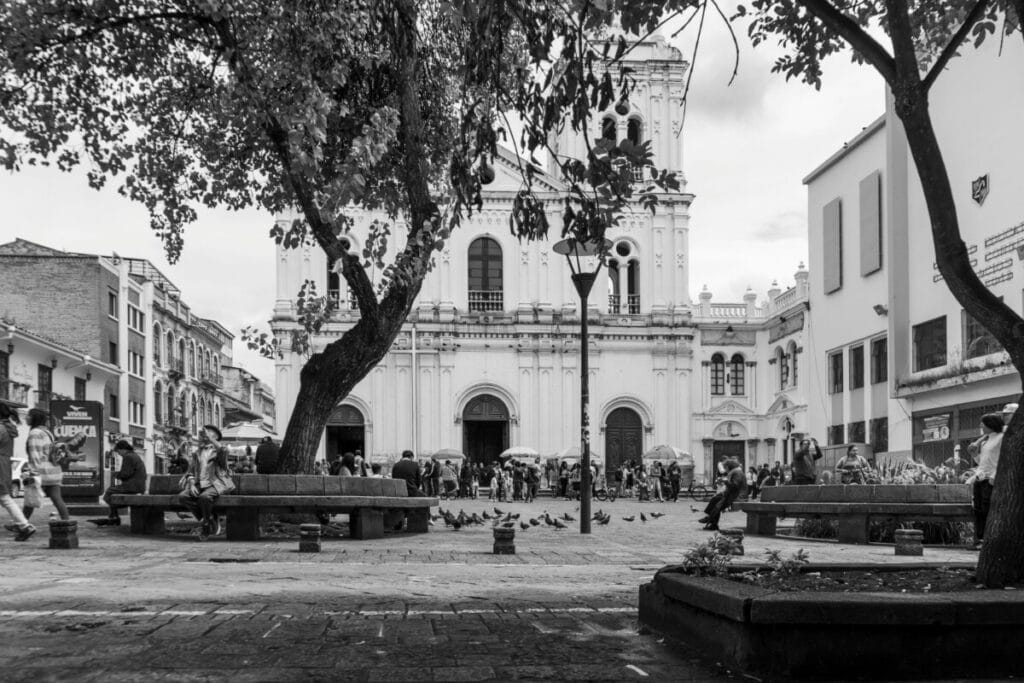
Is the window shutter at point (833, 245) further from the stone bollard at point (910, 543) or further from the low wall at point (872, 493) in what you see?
the stone bollard at point (910, 543)

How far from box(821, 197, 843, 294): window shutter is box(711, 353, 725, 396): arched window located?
11002 millimetres

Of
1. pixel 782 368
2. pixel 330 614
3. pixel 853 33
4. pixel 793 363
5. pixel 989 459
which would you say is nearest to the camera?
pixel 853 33

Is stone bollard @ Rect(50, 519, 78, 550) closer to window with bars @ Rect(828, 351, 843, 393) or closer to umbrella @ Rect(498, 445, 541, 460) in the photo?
window with bars @ Rect(828, 351, 843, 393)

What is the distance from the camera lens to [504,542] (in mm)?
12266

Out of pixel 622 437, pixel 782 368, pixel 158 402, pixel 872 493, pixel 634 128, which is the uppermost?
pixel 634 128

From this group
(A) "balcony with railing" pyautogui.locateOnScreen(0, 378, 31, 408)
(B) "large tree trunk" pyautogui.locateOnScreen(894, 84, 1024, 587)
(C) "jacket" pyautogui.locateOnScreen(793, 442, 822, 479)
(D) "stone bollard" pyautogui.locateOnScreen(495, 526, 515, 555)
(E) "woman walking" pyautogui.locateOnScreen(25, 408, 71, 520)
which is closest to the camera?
(B) "large tree trunk" pyautogui.locateOnScreen(894, 84, 1024, 587)

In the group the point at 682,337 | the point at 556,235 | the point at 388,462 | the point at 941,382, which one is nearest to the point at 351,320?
the point at 388,462

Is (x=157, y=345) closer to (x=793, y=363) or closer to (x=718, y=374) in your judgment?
(x=718, y=374)

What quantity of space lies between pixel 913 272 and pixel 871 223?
9.33 ft

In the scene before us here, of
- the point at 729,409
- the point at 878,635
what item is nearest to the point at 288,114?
the point at 878,635

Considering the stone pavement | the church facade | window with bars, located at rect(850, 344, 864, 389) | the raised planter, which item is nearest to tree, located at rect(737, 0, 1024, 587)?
the raised planter

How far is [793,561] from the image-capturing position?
6281 millimetres

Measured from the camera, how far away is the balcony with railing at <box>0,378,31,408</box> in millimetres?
34562

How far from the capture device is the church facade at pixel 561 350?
4494 cm
